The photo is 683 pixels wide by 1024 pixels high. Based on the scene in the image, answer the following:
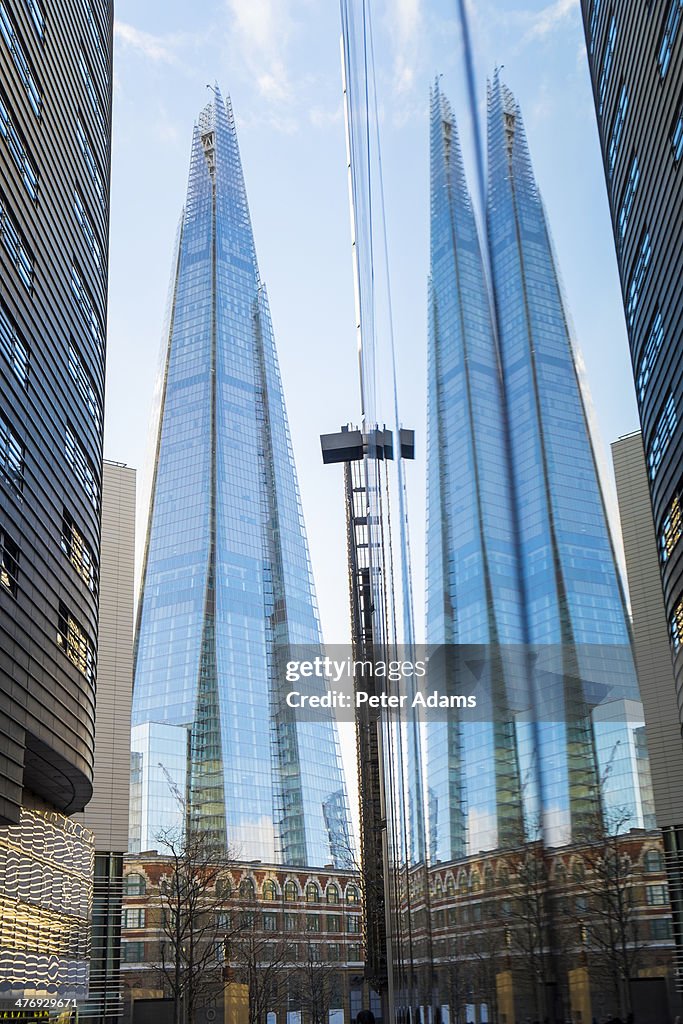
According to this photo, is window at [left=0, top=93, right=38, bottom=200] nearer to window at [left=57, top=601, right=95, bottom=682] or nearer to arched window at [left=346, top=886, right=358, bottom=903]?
window at [left=57, top=601, right=95, bottom=682]

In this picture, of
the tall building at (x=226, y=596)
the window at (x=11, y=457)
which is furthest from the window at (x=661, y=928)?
the tall building at (x=226, y=596)

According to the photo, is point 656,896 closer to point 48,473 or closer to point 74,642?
point 48,473

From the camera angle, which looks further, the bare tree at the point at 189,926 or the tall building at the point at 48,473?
the bare tree at the point at 189,926

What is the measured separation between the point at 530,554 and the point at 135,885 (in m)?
66.5

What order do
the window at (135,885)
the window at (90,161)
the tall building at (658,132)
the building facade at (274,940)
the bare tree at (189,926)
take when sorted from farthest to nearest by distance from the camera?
the window at (135,885) < the building facade at (274,940) < the bare tree at (189,926) < the window at (90,161) < the tall building at (658,132)

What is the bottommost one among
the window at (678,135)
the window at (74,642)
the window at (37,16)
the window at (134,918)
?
the window at (134,918)

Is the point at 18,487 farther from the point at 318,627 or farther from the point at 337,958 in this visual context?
the point at 318,627

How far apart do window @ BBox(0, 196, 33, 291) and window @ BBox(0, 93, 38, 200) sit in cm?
107

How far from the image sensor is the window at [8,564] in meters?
14.7

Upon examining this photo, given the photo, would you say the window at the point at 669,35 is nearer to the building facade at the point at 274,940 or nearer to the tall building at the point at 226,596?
the building facade at the point at 274,940

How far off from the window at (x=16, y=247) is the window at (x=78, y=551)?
14.9 ft

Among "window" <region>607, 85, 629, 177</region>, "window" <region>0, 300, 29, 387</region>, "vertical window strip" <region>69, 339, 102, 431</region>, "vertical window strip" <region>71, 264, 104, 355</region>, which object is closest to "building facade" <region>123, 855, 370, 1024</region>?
"vertical window strip" <region>69, 339, 102, 431</region>

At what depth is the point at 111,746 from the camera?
35906 millimetres

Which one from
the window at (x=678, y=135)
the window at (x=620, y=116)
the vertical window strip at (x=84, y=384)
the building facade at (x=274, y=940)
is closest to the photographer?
the window at (x=678, y=135)
